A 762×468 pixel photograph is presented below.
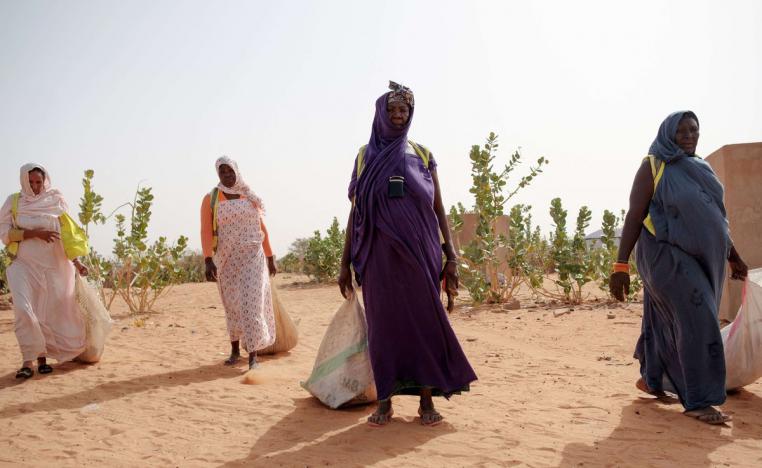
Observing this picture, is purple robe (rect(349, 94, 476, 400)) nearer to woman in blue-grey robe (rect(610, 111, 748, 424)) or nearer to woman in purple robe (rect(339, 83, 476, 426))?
woman in purple robe (rect(339, 83, 476, 426))

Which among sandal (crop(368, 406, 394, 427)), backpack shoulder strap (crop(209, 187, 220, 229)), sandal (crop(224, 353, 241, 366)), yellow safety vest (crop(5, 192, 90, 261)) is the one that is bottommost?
sandal (crop(368, 406, 394, 427))

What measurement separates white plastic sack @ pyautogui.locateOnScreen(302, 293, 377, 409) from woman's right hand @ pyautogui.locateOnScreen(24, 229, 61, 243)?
2978mm

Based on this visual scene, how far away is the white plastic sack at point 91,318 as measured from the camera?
595 centimetres

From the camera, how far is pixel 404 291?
379 centimetres

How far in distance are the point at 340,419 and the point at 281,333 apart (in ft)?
8.33

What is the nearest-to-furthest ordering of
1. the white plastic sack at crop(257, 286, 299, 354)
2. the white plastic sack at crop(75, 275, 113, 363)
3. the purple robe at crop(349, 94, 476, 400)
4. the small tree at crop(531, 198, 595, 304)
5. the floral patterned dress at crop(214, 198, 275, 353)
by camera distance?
the purple robe at crop(349, 94, 476, 400)
the floral patterned dress at crop(214, 198, 275, 353)
the white plastic sack at crop(75, 275, 113, 363)
the white plastic sack at crop(257, 286, 299, 354)
the small tree at crop(531, 198, 595, 304)

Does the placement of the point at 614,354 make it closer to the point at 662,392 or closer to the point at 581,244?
the point at 662,392

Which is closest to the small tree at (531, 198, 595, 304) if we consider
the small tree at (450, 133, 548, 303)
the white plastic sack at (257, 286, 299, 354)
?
the small tree at (450, 133, 548, 303)

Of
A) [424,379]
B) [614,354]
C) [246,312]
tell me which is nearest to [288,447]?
[424,379]

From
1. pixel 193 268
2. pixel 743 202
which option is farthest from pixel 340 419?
pixel 193 268

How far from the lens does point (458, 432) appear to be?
3.72m

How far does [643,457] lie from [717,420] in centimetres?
75

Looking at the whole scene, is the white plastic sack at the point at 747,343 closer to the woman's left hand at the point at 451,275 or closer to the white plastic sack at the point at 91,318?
the woman's left hand at the point at 451,275

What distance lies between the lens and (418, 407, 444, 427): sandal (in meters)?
3.84
